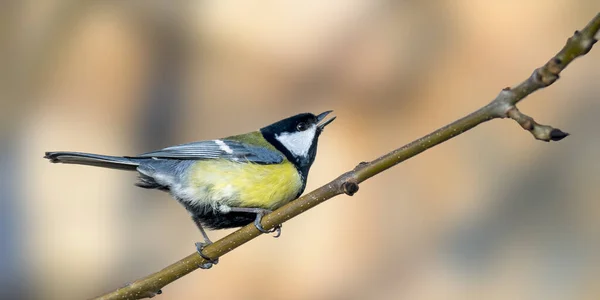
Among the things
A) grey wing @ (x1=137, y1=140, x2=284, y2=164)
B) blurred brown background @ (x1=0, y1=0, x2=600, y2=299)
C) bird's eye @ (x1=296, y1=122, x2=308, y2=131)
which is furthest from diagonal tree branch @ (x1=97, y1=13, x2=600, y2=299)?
blurred brown background @ (x1=0, y1=0, x2=600, y2=299)

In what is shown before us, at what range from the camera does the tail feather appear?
102 centimetres

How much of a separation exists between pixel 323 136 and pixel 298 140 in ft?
3.15

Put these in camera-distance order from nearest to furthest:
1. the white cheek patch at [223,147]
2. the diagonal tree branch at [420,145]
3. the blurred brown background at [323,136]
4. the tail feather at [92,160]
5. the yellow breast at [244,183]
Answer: the diagonal tree branch at [420,145] < the tail feather at [92,160] < the yellow breast at [244,183] < the white cheek patch at [223,147] < the blurred brown background at [323,136]

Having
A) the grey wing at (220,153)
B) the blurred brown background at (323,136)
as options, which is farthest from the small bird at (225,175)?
the blurred brown background at (323,136)

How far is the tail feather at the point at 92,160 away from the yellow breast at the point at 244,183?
116 millimetres

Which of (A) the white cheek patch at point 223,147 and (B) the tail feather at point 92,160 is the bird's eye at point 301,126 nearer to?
(A) the white cheek patch at point 223,147

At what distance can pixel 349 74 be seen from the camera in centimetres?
232

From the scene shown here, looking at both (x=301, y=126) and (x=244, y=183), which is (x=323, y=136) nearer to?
(x=301, y=126)

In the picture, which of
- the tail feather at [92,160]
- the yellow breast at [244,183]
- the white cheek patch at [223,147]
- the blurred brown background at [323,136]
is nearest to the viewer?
the tail feather at [92,160]

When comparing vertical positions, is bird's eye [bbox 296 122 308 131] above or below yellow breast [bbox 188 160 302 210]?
above

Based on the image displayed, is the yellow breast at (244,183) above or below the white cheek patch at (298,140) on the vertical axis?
below

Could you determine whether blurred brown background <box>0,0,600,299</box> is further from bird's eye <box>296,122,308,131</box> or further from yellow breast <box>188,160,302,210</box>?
yellow breast <box>188,160,302,210</box>

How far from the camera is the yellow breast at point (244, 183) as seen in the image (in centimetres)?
120

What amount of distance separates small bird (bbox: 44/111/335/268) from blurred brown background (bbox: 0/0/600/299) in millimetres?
1001
